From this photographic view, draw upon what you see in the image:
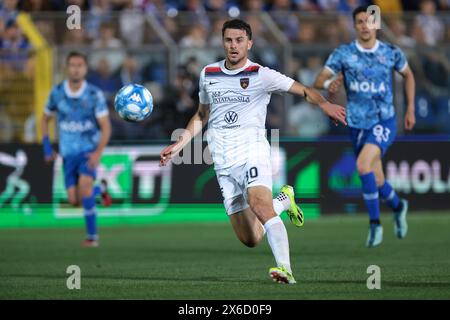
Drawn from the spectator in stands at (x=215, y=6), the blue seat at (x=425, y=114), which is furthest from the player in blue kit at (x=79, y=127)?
the blue seat at (x=425, y=114)

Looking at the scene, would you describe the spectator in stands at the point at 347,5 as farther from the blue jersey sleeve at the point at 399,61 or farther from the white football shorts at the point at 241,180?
the white football shorts at the point at 241,180

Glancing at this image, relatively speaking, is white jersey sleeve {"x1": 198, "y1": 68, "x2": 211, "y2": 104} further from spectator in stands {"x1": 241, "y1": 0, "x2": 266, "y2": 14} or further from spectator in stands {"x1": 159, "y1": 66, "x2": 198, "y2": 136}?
spectator in stands {"x1": 241, "y1": 0, "x2": 266, "y2": 14}

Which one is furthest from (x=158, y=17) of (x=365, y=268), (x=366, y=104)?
(x=365, y=268)

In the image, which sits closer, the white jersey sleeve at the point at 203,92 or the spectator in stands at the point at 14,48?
the white jersey sleeve at the point at 203,92

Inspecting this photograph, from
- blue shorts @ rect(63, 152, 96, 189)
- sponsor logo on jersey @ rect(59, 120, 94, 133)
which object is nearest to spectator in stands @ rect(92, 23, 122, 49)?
sponsor logo on jersey @ rect(59, 120, 94, 133)

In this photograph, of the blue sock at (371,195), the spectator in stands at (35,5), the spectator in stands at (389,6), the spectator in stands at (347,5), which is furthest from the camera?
the spectator in stands at (389,6)

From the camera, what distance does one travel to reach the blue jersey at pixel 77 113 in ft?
50.3

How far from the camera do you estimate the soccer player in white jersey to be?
947 centimetres

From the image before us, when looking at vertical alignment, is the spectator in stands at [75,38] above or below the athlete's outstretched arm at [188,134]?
above

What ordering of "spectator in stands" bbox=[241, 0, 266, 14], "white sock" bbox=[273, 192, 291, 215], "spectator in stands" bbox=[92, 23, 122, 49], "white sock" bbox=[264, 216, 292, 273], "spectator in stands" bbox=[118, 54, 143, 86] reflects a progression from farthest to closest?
"spectator in stands" bbox=[241, 0, 266, 14] < "spectator in stands" bbox=[92, 23, 122, 49] < "spectator in stands" bbox=[118, 54, 143, 86] < "white sock" bbox=[273, 192, 291, 215] < "white sock" bbox=[264, 216, 292, 273]

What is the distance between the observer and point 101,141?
15.0 metres

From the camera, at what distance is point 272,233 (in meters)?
9.28

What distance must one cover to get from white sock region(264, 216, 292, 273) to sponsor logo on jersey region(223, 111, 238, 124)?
1064mm

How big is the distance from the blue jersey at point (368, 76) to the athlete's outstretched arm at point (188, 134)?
3.69m
